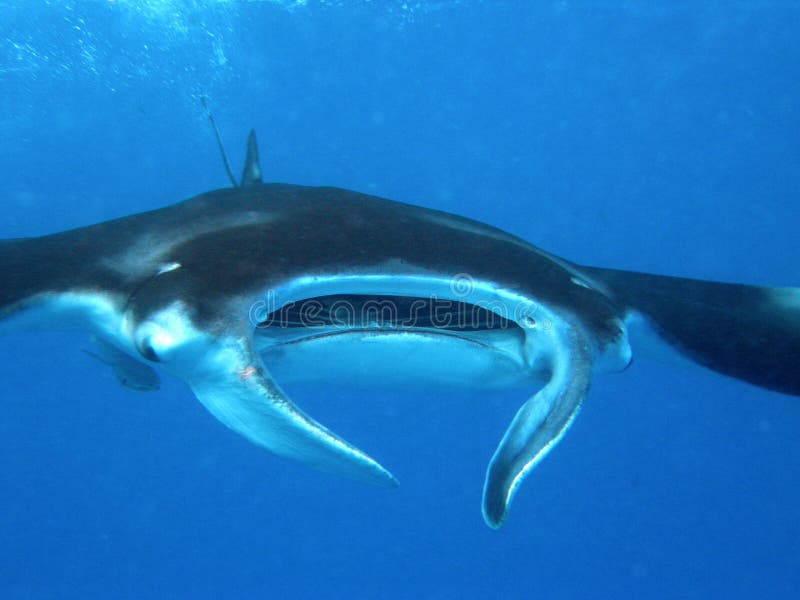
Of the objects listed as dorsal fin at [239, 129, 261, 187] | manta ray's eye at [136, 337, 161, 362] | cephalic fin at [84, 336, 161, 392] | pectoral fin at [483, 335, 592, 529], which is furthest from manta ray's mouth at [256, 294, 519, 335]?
dorsal fin at [239, 129, 261, 187]

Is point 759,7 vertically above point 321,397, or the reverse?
point 759,7

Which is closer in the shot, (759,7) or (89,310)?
(89,310)

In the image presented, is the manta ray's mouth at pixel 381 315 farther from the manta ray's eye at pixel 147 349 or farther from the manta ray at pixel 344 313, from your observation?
the manta ray's eye at pixel 147 349

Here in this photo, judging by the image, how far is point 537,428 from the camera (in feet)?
6.68

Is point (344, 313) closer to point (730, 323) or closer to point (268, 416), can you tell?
point (268, 416)

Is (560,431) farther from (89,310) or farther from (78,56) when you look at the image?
(78,56)

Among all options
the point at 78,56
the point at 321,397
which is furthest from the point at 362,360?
the point at 78,56

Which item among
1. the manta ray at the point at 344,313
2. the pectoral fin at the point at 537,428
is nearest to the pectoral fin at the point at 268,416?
the manta ray at the point at 344,313

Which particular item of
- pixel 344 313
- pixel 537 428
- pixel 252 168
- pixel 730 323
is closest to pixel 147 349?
pixel 344 313

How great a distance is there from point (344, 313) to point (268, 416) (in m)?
0.85

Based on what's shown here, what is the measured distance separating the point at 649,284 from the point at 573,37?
13.5 metres

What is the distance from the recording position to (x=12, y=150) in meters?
15.5

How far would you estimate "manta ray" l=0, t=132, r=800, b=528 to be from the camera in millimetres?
1834

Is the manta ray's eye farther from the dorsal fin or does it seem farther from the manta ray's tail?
the dorsal fin
